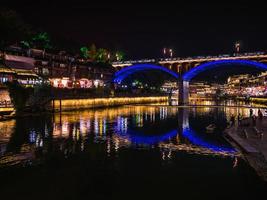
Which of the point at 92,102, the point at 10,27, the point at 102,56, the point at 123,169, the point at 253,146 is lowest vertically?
the point at 123,169

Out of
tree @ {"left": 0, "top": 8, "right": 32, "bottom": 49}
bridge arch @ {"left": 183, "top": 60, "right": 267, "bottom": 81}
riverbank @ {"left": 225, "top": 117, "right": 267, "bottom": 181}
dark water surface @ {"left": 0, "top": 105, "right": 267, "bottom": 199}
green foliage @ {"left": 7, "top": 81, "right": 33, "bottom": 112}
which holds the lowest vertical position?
dark water surface @ {"left": 0, "top": 105, "right": 267, "bottom": 199}

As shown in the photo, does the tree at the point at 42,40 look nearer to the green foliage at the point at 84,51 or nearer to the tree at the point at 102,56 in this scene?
the green foliage at the point at 84,51

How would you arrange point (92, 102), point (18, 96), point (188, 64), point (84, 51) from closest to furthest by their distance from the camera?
point (18, 96)
point (92, 102)
point (188, 64)
point (84, 51)

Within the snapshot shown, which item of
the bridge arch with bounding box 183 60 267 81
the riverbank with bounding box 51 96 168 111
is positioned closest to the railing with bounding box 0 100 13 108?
the riverbank with bounding box 51 96 168 111

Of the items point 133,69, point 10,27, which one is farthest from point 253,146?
point 133,69

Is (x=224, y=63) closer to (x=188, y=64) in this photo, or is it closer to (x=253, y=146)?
(x=188, y=64)

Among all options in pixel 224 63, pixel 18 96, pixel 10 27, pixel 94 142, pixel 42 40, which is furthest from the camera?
pixel 42 40

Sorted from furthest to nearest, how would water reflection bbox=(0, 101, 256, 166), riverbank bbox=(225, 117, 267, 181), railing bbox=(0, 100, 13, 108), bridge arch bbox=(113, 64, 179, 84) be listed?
bridge arch bbox=(113, 64, 179, 84)
railing bbox=(0, 100, 13, 108)
water reflection bbox=(0, 101, 256, 166)
riverbank bbox=(225, 117, 267, 181)

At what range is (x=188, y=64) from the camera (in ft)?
346

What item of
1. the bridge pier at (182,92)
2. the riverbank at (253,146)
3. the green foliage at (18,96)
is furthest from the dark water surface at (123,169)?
the bridge pier at (182,92)

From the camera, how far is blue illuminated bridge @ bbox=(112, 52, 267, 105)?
301 feet

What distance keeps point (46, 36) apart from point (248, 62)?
6721cm

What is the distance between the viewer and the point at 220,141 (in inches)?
1150

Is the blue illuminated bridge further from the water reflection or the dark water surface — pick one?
the dark water surface
